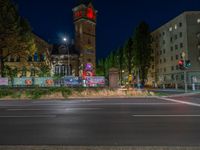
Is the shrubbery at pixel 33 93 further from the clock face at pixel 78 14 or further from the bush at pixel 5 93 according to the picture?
the clock face at pixel 78 14

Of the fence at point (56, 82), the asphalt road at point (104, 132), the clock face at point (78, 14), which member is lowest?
the asphalt road at point (104, 132)

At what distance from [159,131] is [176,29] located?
195 ft

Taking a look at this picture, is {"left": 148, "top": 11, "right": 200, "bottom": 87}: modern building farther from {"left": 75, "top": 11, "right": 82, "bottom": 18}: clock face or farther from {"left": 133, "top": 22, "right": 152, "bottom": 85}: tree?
{"left": 75, "top": 11, "right": 82, "bottom": 18}: clock face

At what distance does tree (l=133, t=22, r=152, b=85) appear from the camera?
217 feet

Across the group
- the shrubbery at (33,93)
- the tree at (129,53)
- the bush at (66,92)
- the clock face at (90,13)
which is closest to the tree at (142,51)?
the tree at (129,53)

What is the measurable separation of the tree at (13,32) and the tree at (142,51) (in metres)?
36.3

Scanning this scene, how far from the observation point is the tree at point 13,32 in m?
33.9

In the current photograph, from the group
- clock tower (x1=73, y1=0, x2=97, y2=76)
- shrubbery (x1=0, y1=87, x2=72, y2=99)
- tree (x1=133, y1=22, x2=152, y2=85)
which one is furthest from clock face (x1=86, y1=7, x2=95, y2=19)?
shrubbery (x1=0, y1=87, x2=72, y2=99)

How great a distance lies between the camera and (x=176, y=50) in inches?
2507

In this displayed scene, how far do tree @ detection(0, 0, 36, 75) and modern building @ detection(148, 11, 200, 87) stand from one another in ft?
95.1

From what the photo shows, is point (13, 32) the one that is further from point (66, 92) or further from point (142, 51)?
point (142, 51)

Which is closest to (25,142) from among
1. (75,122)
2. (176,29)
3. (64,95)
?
(75,122)

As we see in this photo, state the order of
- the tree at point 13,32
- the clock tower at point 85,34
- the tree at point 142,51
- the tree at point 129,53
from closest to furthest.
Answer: the tree at point 13,32 < the tree at point 142,51 < the clock tower at point 85,34 < the tree at point 129,53

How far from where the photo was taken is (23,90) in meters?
26.4
